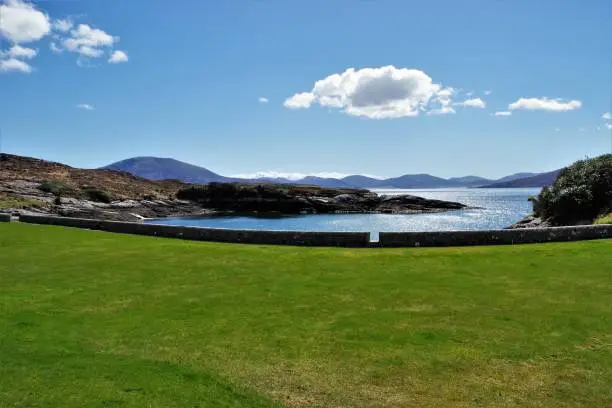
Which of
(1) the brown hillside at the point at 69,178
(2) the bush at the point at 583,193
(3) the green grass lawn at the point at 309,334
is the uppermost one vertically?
(1) the brown hillside at the point at 69,178

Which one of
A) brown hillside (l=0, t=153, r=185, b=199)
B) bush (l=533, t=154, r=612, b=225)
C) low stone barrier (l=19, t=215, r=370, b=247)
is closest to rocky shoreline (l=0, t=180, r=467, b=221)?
brown hillside (l=0, t=153, r=185, b=199)

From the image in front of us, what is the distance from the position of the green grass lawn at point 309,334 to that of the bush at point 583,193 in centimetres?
2294

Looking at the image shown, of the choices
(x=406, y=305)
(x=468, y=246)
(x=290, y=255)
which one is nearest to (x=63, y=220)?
(x=290, y=255)

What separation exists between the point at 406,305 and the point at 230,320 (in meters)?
4.10

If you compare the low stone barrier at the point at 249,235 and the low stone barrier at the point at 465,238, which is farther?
the low stone barrier at the point at 249,235

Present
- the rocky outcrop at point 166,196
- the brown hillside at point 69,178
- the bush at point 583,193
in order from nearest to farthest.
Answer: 1. the bush at point 583,193
2. the rocky outcrop at point 166,196
3. the brown hillside at point 69,178

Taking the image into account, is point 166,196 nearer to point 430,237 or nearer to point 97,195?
point 97,195

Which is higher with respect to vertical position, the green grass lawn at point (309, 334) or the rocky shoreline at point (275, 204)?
the rocky shoreline at point (275, 204)

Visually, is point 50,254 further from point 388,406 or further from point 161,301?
point 388,406

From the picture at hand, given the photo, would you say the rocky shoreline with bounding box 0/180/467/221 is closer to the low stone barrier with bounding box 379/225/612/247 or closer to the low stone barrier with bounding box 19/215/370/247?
the low stone barrier with bounding box 19/215/370/247

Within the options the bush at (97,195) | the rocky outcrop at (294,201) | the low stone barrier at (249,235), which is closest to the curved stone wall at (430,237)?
the low stone barrier at (249,235)

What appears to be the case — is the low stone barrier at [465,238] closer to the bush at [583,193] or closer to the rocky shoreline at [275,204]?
the bush at [583,193]

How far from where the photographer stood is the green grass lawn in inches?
257

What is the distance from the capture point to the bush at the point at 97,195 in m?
98.9
